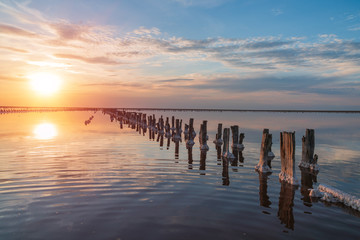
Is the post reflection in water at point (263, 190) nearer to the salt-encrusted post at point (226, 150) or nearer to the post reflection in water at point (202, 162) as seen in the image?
the post reflection in water at point (202, 162)

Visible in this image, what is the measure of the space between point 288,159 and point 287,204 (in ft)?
10.1

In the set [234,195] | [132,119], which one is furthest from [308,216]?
[132,119]

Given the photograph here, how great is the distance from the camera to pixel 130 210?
7.80m

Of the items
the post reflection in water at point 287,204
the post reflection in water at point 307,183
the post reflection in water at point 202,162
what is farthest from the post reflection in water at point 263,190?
the post reflection in water at point 202,162

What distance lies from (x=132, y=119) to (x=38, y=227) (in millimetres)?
43585

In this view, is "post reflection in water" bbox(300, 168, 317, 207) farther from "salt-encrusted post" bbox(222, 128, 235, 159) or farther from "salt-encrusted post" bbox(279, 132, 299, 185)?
"salt-encrusted post" bbox(222, 128, 235, 159)

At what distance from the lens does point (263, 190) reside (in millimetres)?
10125

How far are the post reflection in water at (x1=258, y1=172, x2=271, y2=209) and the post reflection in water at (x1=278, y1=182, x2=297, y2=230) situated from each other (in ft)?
1.31

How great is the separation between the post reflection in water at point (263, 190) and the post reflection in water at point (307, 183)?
1.16 m

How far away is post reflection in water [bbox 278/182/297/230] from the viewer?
24.1 feet

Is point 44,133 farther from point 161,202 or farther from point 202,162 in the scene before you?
point 161,202

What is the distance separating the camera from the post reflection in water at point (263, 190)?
872cm

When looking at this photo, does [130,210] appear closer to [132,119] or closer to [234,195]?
[234,195]

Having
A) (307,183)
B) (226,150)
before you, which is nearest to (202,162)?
(226,150)
